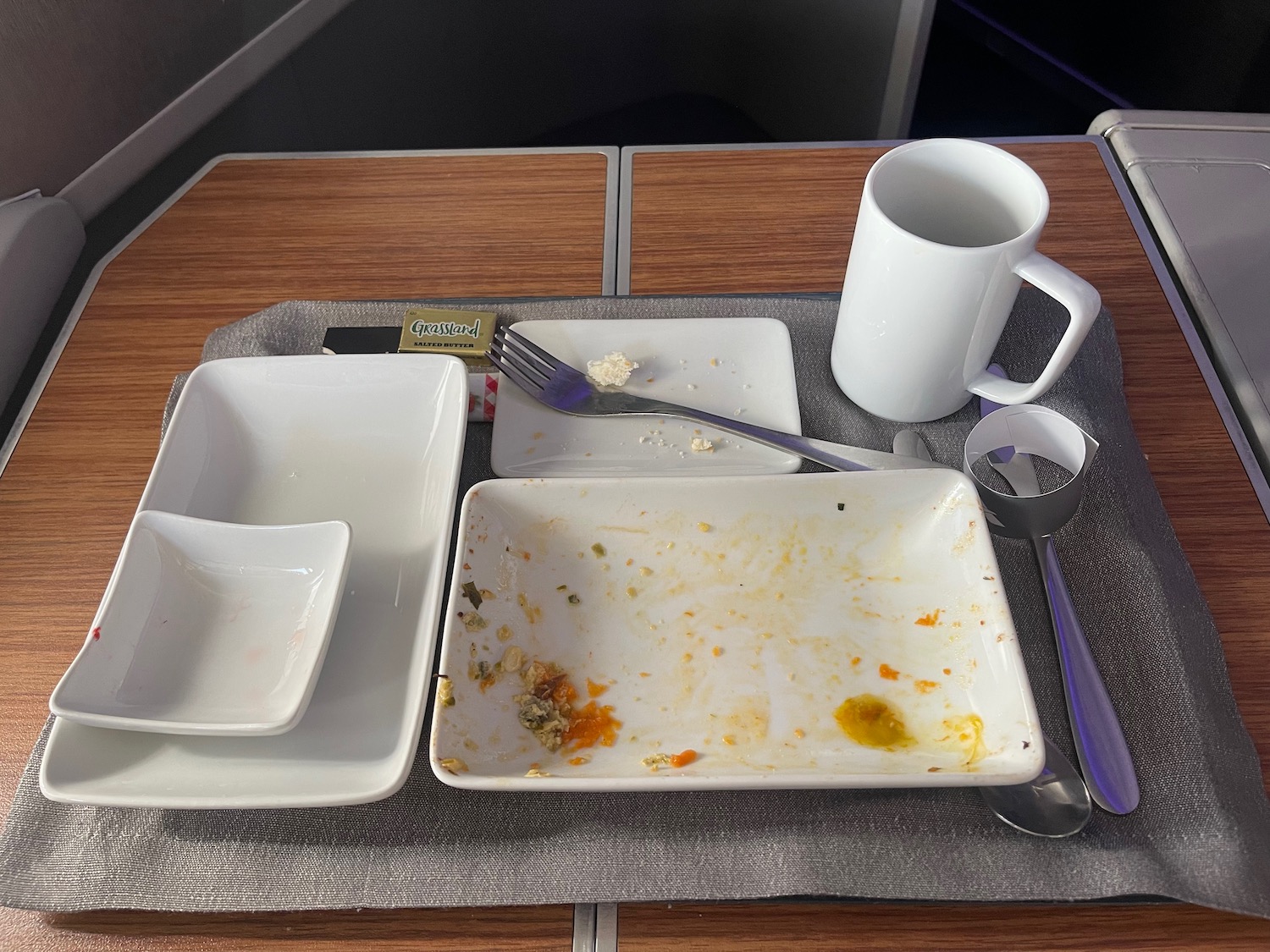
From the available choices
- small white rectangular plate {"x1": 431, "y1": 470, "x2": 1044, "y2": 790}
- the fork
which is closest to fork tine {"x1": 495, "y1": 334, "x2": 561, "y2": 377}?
the fork

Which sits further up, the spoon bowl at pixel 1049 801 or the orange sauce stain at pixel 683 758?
the orange sauce stain at pixel 683 758

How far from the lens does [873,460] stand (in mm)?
721

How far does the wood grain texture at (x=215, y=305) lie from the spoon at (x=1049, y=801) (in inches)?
11.6

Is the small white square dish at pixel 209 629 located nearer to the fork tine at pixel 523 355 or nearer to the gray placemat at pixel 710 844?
the gray placemat at pixel 710 844

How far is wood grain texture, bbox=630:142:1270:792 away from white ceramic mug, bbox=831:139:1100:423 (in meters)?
0.20

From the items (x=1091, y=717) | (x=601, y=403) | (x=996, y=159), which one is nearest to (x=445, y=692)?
(x=601, y=403)

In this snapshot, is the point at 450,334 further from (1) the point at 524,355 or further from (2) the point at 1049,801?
(2) the point at 1049,801

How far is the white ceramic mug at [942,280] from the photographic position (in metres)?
0.62

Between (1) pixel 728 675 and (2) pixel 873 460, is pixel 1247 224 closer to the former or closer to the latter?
(2) pixel 873 460

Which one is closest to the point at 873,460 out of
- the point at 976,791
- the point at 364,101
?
the point at 976,791

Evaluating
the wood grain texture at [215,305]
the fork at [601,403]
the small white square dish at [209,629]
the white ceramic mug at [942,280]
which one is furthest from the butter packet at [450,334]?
the white ceramic mug at [942,280]

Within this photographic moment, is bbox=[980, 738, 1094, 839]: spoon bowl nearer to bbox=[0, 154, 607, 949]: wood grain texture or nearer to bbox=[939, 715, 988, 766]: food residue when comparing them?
bbox=[939, 715, 988, 766]: food residue

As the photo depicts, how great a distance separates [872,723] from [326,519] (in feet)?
1.54

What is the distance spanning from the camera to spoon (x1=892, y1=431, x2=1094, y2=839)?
1.82ft
